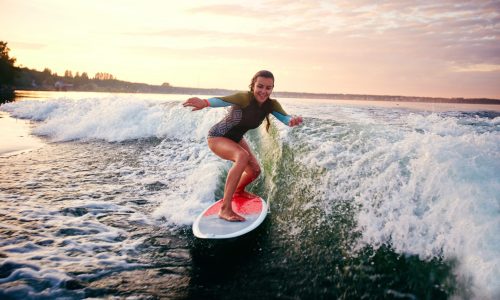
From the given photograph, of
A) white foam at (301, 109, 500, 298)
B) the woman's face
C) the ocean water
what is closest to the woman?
the woman's face

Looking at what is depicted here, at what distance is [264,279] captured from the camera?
3820 millimetres

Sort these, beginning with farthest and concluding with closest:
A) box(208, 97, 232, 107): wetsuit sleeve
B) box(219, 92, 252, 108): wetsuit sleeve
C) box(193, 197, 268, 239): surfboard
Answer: box(219, 92, 252, 108): wetsuit sleeve → box(208, 97, 232, 107): wetsuit sleeve → box(193, 197, 268, 239): surfboard

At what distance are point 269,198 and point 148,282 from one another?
310 cm

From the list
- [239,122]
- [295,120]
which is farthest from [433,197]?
[239,122]

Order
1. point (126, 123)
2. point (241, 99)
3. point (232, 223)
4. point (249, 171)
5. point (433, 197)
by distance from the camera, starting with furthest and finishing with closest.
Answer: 1. point (126, 123)
2. point (249, 171)
3. point (241, 99)
4. point (232, 223)
5. point (433, 197)

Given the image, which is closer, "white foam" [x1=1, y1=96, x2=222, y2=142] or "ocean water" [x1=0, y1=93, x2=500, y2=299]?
"ocean water" [x1=0, y1=93, x2=500, y2=299]

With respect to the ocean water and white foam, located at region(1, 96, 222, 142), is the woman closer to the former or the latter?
the ocean water

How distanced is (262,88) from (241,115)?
0.57m

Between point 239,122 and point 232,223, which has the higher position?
point 239,122

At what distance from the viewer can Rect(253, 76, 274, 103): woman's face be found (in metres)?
5.15

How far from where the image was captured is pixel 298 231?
195 inches

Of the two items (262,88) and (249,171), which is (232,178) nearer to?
(249,171)

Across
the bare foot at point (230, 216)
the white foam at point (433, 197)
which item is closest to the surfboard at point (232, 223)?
the bare foot at point (230, 216)

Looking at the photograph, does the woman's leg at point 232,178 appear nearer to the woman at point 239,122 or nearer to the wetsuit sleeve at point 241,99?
the woman at point 239,122
